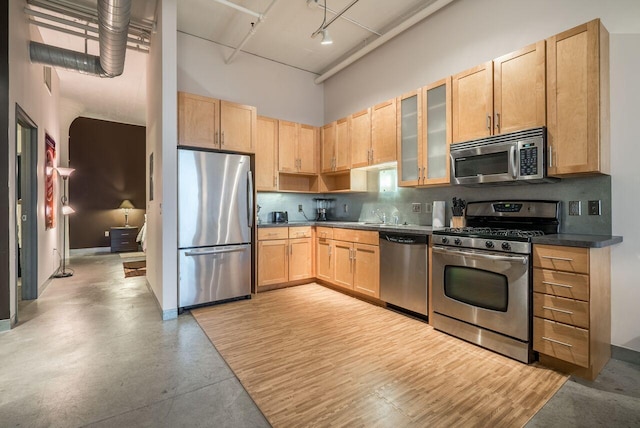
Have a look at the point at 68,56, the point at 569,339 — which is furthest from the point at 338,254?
the point at 68,56

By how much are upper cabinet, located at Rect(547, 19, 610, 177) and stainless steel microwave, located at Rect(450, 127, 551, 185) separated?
0.09m

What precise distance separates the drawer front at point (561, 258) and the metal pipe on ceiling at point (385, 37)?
284 cm

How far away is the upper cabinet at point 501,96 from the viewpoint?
2551 mm

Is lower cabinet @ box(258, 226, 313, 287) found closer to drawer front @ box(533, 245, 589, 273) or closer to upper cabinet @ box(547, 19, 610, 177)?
drawer front @ box(533, 245, 589, 273)

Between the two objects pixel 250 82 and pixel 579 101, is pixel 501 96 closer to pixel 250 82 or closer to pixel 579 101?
pixel 579 101

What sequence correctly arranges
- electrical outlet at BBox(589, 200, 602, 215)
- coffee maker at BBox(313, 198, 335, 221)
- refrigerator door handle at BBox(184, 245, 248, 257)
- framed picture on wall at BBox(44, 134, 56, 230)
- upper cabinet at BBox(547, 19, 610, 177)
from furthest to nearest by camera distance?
coffee maker at BBox(313, 198, 335, 221) → framed picture on wall at BBox(44, 134, 56, 230) → refrigerator door handle at BBox(184, 245, 248, 257) → electrical outlet at BBox(589, 200, 602, 215) → upper cabinet at BBox(547, 19, 610, 177)

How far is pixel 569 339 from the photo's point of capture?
211 centimetres

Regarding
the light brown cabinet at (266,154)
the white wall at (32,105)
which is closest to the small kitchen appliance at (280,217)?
the light brown cabinet at (266,154)

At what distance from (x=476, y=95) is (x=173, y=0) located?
3320mm

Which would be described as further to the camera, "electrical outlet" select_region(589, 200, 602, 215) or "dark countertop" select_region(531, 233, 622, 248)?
"electrical outlet" select_region(589, 200, 602, 215)

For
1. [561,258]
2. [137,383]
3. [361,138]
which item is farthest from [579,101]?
[137,383]

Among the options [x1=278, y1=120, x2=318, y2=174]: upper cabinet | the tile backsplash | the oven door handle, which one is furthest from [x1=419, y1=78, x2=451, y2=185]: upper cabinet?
[x1=278, y1=120, x2=318, y2=174]: upper cabinet

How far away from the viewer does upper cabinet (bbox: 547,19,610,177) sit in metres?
2.25

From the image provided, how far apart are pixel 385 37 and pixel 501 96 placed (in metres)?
1.97
